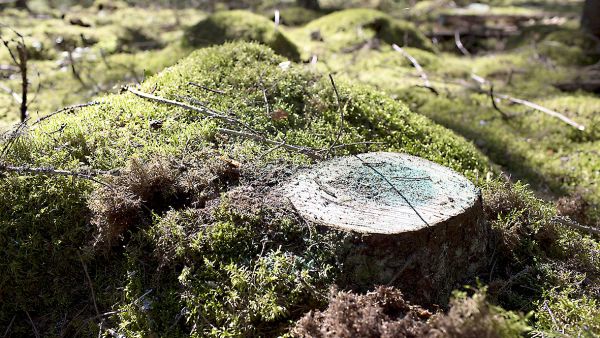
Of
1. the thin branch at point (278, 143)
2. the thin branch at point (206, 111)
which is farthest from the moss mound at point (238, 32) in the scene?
the thin branch at point (278, 143)

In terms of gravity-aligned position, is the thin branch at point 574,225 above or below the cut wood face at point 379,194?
below

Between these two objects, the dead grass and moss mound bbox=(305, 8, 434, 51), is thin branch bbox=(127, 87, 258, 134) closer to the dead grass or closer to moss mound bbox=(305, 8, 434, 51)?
the dead grass

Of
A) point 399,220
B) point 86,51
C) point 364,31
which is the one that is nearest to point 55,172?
point 399,220

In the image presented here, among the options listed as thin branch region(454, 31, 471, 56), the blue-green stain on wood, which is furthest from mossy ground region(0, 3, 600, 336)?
thin branch region(454, 31, 471, 56)

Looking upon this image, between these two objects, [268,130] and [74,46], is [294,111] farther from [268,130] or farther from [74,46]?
[74,46]

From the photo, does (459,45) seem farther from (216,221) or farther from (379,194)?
(216,221)

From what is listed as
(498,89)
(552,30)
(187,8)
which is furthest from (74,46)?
(552,30)

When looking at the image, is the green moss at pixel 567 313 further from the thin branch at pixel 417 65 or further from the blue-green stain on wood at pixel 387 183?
the thin branch at pixel 417 65
